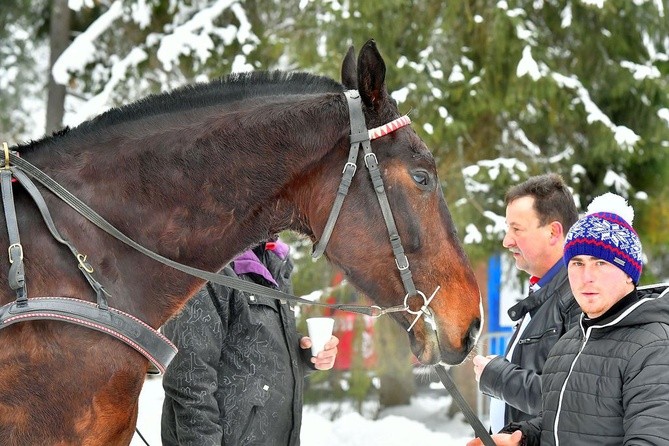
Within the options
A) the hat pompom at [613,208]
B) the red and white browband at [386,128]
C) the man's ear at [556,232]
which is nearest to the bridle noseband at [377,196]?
the red and white browband at [386,128]

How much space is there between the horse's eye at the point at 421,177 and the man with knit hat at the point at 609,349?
0.51 metres

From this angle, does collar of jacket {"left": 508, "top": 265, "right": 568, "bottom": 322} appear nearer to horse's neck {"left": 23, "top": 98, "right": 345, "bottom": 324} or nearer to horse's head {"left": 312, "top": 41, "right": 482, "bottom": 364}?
horse's head {"left": 312, "top": 41, "right": 482, "bottom": 364}

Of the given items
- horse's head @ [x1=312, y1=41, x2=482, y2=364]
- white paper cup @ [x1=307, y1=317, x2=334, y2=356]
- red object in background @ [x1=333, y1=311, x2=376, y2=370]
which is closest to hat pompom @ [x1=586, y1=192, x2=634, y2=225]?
horse's head @ [x1=312, y1=41, x2=482, y2=364]

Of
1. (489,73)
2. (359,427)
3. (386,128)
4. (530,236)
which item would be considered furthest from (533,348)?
(359,427)

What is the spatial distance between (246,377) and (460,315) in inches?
37.9

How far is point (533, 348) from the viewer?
10.4ft

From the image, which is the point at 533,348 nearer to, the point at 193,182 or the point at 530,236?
the point at 530,236

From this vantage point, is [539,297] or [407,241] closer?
[407,241]

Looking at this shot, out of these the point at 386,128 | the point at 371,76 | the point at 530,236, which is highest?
the point at 371,76

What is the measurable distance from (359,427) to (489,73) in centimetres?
374

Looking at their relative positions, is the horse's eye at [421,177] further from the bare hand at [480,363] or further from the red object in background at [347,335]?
the red object in background at [347,335]

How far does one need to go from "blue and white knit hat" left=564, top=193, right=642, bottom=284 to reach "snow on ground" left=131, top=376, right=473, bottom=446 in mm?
5863

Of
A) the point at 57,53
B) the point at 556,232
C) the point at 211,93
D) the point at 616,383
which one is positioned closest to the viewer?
the point at 616,383

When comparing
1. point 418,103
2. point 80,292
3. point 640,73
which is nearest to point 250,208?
point 80,292
